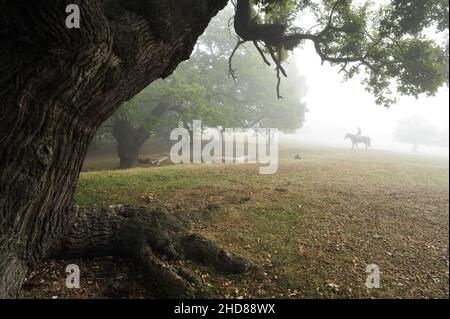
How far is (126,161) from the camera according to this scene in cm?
2570

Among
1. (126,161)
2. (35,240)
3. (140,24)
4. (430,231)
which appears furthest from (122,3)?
(126,161)

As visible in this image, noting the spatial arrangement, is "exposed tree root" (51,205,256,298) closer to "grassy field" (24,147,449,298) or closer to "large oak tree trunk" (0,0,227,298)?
"grassy field" (24,147,449,298)

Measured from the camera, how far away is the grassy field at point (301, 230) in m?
6.88

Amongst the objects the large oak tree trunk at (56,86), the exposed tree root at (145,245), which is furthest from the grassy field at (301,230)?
the large oak tree trunk at (56,86)

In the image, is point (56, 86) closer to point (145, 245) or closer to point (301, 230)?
point (145, 245)

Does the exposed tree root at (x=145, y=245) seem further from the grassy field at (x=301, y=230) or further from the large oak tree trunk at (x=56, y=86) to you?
the large oak tree trunk at (x=56, y=86)

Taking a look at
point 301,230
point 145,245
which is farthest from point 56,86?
point 301,230

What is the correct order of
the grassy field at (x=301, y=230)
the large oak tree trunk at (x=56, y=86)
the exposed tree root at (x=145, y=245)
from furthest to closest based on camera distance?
the grassy field at (x=301, y=230), the exposed tree root at (x=145, y=245), the large oak tree trunk at (x=56, y=86)

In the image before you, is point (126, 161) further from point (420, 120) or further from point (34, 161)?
point (420, 120)

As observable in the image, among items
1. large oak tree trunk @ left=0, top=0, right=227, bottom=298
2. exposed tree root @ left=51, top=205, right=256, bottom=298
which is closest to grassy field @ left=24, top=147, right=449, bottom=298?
exposed tree root @ left=51, top=205, right=256, bottom=298

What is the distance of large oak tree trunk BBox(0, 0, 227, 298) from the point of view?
4.40 m

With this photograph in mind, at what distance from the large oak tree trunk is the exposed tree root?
506mm

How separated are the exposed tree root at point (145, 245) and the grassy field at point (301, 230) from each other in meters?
0.29
